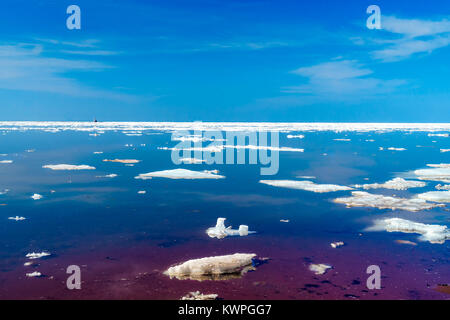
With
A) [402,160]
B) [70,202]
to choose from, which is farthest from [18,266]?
[402,160]

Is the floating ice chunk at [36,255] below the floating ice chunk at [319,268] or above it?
above

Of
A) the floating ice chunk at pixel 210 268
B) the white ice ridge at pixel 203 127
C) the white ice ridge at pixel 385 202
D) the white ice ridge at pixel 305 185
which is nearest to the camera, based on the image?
the floating ice chunk at pixel 210 268

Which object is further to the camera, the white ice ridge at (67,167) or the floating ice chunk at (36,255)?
the white ice ridge at (67,167)

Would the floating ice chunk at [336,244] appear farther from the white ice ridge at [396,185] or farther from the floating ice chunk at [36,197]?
the floating ice chunk at [36,197]

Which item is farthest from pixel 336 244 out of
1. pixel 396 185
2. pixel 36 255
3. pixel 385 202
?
pixel 396 185

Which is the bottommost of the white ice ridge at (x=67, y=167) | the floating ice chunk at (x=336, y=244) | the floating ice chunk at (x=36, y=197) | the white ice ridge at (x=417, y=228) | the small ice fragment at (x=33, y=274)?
the small ice fragment at (x=33, y=274)

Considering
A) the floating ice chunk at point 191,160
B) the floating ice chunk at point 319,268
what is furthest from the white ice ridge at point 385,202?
the floating ice chunk at point 191,160

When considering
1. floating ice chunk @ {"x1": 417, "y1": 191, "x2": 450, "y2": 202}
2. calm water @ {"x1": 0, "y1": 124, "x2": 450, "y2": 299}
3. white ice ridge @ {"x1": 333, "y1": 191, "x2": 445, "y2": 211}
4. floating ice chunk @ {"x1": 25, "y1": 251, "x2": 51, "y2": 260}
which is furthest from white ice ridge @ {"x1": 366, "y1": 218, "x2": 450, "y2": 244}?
floating ice chunk @ {"x1": 25, "y1": 251, "x2": 51, "y2": 260}
